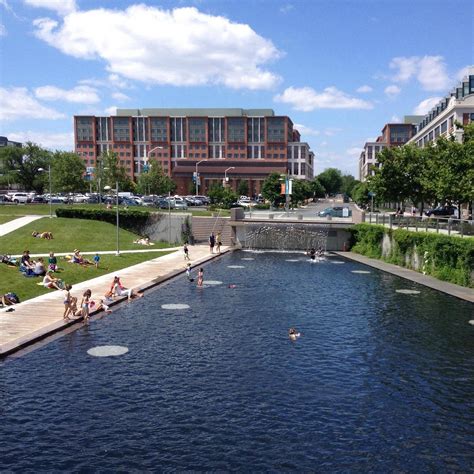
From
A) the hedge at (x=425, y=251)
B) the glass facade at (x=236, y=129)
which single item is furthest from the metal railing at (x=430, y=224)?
the glass facade at (x=236, y=129)

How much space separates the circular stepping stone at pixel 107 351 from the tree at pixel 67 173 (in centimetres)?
8481

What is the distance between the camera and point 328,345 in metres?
20.5

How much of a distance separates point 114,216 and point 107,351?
43.8 metres

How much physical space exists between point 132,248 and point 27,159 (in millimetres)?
104127

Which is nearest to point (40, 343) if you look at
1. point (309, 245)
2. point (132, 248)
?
point (132, 248)

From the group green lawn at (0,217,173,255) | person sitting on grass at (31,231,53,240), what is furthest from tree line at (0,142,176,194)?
person sitting on grass at (31,231,53,240)

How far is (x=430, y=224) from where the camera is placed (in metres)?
40.3

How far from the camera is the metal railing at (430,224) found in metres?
35.2

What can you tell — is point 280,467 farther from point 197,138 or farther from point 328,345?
point 197,138

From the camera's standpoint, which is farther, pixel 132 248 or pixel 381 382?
pixel 132 248

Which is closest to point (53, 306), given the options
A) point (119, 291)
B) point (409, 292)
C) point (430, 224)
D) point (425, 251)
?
point (119, 291)

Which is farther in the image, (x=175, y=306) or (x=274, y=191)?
(x=274, y=191)

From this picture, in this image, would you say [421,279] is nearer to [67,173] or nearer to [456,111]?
[456,111]

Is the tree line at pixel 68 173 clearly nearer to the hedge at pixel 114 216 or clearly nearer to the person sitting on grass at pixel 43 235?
the hedge at pixel 114 216
